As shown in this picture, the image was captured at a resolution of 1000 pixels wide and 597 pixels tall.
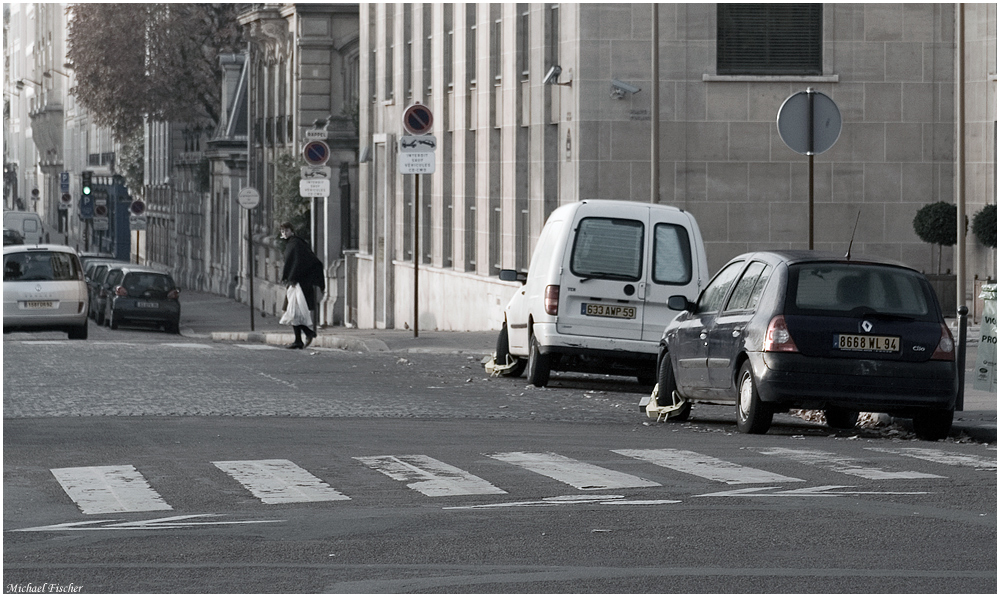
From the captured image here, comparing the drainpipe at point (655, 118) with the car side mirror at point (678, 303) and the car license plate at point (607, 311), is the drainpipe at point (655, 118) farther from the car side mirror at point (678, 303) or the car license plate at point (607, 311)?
the car side mirror at point (678, 303)

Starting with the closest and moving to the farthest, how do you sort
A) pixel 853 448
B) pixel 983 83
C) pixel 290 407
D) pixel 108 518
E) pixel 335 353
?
pixel 108 518, pixel 853 448, pixel 290 407, pixel 335 353, pixel 983 83

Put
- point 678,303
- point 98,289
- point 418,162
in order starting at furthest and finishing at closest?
1. point 98,289
2. point 418,162
3. point 678,303

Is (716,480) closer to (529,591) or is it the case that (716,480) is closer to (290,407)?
(529,591)

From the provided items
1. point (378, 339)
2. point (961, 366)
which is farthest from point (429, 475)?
point (378, 339)

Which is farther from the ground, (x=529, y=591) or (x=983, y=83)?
(x=983, y=83)

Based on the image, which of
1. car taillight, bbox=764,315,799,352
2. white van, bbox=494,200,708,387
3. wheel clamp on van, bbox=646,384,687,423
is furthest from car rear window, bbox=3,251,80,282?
car taillight, bbox=764,315,799,352

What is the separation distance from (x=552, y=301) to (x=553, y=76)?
1320cm

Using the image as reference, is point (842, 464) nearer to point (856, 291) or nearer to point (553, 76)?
point (856, 291)

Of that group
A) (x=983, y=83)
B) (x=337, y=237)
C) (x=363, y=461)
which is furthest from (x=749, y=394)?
(x=337, y=237)

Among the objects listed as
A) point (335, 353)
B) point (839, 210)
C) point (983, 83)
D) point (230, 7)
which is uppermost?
point (230, 7)

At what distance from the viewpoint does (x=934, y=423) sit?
1406cm

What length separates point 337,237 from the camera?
54812 millimetres

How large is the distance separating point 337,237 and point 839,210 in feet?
83.9

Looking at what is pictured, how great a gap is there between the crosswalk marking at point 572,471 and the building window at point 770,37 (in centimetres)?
1968
